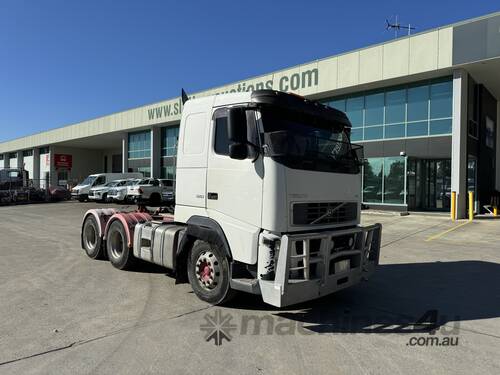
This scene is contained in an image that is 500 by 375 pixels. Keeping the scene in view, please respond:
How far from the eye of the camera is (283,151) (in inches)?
180

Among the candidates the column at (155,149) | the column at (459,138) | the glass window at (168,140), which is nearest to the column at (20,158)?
the column at (155,149)

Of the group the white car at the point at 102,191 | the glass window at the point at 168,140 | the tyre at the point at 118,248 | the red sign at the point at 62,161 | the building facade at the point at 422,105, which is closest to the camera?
the tyre at the point at 118,248

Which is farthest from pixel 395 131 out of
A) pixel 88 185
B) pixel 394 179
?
pixel 88 185

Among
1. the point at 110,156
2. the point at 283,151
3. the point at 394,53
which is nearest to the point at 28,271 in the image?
the point at 283,151

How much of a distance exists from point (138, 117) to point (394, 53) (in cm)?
2508

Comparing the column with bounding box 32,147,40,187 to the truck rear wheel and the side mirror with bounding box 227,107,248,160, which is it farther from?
the side mirror with bounding box 227,107,248,160

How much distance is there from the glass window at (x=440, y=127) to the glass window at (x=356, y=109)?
399 cm

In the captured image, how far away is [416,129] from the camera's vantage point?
20172 mm

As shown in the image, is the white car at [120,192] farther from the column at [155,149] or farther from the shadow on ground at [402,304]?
the shadow on ground at [402,304]

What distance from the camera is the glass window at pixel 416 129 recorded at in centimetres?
1989

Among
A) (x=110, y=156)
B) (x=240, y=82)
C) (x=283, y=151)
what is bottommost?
(x=283, y=151)

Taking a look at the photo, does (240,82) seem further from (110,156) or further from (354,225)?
(110,156)

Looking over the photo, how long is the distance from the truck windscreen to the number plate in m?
1.20

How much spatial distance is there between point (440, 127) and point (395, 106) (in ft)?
8.79
